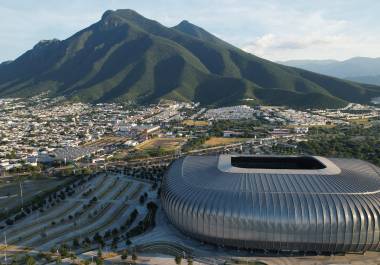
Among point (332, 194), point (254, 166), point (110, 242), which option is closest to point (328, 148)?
point (254, 166)

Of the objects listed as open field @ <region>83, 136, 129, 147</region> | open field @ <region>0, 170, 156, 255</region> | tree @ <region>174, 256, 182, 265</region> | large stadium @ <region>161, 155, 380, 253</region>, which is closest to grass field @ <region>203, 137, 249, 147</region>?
open field @ <region>83, 136, 129, 147</region>

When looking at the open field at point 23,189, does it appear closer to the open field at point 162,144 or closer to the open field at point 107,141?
the open field at point 162,144

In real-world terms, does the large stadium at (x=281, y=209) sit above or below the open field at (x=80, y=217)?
above

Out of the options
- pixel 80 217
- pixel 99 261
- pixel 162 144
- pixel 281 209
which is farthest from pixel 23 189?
pixel 281 209

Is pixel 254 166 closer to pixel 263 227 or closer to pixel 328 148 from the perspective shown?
pixel 263 227

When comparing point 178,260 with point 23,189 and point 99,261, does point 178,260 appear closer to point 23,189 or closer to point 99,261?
point 99,261

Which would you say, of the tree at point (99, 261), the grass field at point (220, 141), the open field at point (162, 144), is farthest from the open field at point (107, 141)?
the tree at point (99, 261)
